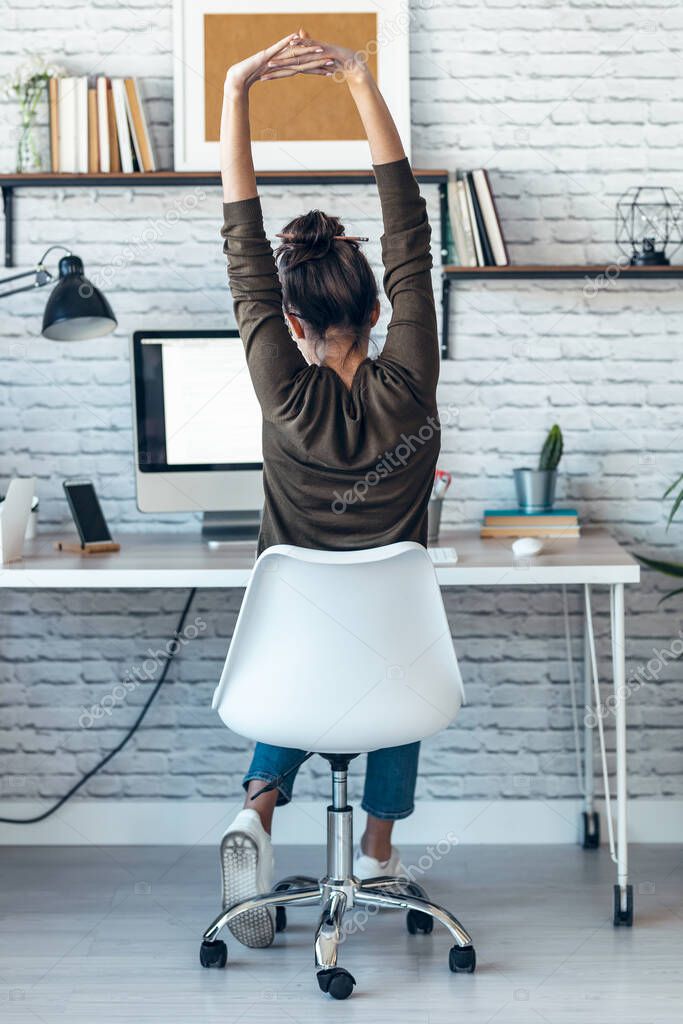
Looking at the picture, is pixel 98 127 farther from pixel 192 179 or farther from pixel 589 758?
pixel 589 758

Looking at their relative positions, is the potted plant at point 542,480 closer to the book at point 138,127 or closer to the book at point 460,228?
the book at point 460,228

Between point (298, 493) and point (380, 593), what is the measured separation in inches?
8.3

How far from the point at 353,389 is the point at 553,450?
1.10m

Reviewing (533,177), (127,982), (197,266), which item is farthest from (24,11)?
Answer: (127,982)

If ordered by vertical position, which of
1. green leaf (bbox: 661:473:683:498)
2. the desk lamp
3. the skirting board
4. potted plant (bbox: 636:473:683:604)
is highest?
the desk lamp

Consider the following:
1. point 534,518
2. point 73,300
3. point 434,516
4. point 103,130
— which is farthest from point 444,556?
point 103,130

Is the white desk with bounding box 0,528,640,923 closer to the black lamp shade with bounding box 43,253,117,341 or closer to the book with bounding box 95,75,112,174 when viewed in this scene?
the black lamp shade with bounding box 43,253,117,341

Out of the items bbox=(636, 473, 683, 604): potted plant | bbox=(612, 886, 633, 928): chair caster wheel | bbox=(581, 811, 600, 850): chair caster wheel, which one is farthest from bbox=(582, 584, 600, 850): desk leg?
bbox=(612, 886, 633, 928): chair caster wheel

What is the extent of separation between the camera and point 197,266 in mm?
2832

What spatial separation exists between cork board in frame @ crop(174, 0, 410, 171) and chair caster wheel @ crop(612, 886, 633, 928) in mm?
1757

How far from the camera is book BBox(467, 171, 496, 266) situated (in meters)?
2.69

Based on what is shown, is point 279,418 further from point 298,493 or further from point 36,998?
point 36,998

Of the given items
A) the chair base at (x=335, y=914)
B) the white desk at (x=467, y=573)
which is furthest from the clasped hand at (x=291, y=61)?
the chair base at (x=335, y=914)

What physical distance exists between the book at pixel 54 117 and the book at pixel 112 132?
13 cm
